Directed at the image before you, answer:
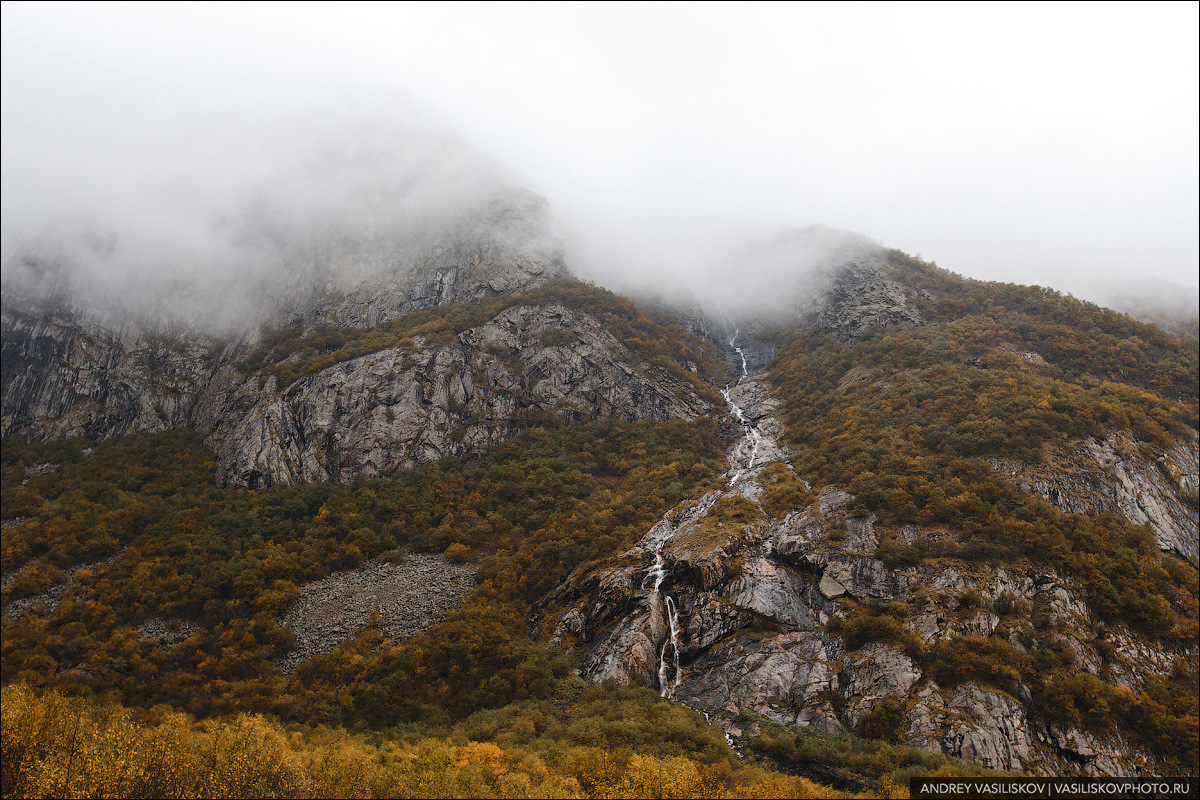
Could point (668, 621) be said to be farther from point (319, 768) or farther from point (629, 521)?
point (319, 768)

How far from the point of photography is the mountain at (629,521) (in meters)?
32.6

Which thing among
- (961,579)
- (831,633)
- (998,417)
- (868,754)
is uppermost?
(998,417)

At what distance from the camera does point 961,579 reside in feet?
122

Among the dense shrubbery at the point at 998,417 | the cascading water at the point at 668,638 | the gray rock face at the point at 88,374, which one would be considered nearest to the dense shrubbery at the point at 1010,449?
the dense shrubbery at the point at 998,417

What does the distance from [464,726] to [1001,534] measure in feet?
143

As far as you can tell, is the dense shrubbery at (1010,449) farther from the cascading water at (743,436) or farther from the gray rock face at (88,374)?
the gray rock face at (88,374)

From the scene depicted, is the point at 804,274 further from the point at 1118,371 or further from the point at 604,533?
the point at 604,533

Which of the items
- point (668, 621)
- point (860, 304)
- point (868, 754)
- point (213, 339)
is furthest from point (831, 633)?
point (213, 339)

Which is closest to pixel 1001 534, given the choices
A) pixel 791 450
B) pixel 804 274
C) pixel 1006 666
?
pixel 1006 666

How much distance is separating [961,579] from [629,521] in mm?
32343

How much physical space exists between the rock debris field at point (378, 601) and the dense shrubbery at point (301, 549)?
181 centimetres

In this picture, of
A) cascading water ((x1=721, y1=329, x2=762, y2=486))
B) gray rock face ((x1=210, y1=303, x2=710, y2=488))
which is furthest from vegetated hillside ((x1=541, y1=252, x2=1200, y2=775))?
gray rock face ((x1=210, y1=303, x2=710, y2=488))

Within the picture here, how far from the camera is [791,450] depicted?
70.8 meters

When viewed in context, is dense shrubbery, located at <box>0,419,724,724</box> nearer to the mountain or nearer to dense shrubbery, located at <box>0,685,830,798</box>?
the mountain
